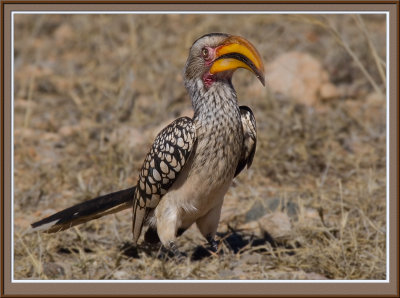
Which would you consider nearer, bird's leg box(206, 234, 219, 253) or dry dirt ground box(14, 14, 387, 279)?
dry dirt ground box(14, 14, 387, 279)

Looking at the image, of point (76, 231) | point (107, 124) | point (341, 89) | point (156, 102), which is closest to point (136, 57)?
point (156, 102)

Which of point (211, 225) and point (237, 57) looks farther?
point (211, 225)

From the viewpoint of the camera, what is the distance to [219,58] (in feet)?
13.0

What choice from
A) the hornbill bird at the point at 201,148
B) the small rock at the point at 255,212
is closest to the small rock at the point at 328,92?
the small rock at the point at 255,212

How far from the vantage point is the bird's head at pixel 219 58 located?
12.4 feet

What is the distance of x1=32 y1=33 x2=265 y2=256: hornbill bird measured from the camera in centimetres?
396

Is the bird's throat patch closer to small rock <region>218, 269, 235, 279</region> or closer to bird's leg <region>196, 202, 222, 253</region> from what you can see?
bird's leg <region>196, 202, 222, 253</region>

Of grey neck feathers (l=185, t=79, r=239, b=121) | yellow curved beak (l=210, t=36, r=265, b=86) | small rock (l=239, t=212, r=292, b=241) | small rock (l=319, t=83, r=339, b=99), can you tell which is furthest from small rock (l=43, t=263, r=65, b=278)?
small rock (l=319, t=83, r=339, b=99)

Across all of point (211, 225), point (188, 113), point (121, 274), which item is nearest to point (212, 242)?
point (211, 225)

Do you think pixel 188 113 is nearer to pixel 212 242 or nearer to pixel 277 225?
pixel 277 225

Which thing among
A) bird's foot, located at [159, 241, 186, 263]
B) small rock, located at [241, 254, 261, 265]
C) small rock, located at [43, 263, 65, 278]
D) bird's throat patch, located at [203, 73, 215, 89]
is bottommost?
small rock, located at [43, 263, 65, 278]

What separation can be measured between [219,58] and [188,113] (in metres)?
2.08

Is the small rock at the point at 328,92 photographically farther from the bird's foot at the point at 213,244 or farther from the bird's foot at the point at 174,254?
the bird's foot at the point at 174,254
